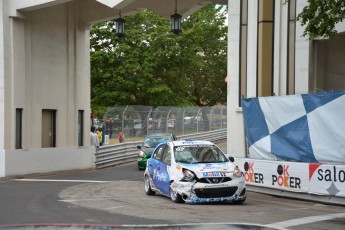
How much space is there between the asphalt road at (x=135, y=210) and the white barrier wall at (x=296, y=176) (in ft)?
1.18

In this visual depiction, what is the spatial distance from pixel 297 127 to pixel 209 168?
261cm

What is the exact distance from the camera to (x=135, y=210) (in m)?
13.7

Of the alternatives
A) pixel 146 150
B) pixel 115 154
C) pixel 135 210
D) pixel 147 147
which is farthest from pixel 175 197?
pixel 115 154

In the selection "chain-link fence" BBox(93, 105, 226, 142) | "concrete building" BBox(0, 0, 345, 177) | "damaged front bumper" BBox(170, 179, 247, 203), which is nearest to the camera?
"damaged front bumper" BBox(170, 179, 247, 203)

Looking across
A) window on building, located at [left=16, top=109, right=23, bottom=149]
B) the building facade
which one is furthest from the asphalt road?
window on building, located at [left=16, top=109, right=23, bottom=149]

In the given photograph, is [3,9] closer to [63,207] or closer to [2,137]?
[2,137]

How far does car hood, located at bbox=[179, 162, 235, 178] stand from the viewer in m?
14.4

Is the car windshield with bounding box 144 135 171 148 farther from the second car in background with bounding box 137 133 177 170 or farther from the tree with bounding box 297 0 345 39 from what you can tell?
the tree with bounding box 297 0 345 39

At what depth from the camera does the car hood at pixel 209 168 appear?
14.4m

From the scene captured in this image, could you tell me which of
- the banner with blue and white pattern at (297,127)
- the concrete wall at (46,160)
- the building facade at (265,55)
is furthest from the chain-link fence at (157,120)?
the banner with blue and white pattern at (297,127)

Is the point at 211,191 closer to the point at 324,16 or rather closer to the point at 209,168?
the point at 209,168

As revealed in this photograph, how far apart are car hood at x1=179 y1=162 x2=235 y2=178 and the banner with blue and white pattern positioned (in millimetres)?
1847

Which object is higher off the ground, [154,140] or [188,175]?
[188,175]

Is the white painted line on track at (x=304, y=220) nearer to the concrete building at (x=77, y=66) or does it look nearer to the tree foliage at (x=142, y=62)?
the concrete building at (x=77, y=66)
